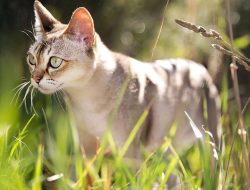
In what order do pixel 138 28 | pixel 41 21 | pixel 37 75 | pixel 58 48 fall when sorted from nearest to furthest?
pixel 37 75 → pixel 58 48 → pixel 41 21 → pixel 138 28

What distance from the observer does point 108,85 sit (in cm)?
294

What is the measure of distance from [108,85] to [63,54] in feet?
1.08

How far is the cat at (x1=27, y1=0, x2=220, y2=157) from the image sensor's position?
2.68 metres

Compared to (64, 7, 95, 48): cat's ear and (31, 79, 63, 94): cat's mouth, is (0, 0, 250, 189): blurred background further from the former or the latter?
(64, 7, 95, 48): cat's ear

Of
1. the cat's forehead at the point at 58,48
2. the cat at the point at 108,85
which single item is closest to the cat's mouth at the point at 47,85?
the cat at the point at 108,85

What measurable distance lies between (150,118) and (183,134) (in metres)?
0.34

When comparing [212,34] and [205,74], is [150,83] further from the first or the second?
[212,34]

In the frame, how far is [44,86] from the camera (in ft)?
8.52

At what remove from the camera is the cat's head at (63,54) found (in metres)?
2.62

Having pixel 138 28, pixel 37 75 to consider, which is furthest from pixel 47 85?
pixel 138 28

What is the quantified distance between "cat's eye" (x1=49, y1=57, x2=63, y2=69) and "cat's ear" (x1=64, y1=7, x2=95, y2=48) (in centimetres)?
14

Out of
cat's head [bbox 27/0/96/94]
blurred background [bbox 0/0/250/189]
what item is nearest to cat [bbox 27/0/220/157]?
cat's head [bbox 27/0/96/94]

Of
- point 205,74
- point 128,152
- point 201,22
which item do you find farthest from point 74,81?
point 201,22

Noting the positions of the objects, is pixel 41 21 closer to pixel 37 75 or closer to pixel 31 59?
pixel 31 59
